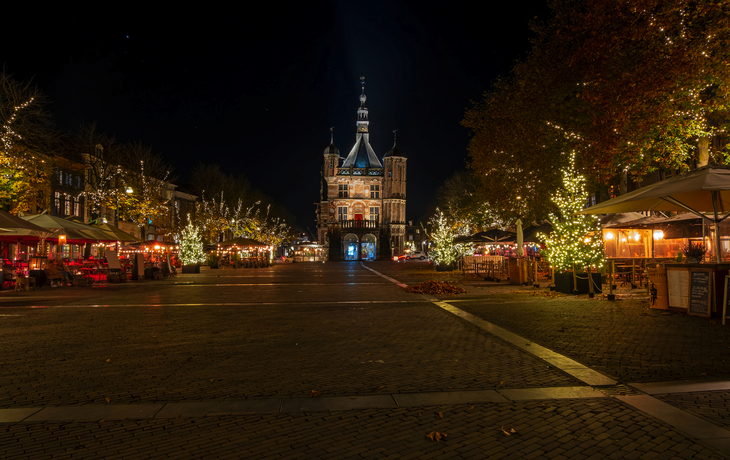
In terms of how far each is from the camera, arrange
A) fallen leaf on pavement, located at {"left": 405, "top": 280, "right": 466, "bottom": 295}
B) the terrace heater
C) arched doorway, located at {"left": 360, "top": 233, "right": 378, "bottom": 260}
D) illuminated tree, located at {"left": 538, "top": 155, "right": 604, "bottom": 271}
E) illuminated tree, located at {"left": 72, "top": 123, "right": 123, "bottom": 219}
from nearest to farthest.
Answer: illuminated tree, located at {"left": 538, "top": 155, "right": 604, "bottom": 271}
fallen leaf on pavement, located at {"left": 405, "top": 280, "right": 466, "bottom": 295}
the terrace heater
illuminated tree, located at {"left": 72, "top": 123, "right": 123, "bottom": 219}
arched doorway, located at {"left": 360, "top": 233, "right": 378, "bottom": 260}

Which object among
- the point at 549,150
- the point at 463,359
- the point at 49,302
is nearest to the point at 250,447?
the point at 463,359

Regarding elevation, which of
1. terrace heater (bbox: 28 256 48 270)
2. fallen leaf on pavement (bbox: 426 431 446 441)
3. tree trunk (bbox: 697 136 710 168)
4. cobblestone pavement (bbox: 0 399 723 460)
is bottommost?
cobblestone pavement (bbox: 0 399 723 460)

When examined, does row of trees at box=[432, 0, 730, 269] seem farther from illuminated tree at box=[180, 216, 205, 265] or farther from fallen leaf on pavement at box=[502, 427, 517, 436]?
illuminated tree at box=[180, 216, 205, 265]

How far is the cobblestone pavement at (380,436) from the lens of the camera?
3.54m

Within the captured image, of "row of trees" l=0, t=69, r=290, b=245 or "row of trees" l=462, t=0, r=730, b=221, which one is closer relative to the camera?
"row of trees" l=462, t=0, r=730, b=221

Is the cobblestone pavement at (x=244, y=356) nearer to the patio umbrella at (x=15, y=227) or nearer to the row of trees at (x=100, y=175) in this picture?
the patio umbrella at (x=15, y=227)

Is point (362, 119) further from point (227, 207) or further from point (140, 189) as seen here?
point (140, 189)

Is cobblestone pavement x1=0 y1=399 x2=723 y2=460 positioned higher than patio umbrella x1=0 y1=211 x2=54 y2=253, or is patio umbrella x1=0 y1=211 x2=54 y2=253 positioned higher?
patio umbrella x1=0 y1=211 x2=54 y2=253

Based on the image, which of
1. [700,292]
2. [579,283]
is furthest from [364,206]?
[700,292]

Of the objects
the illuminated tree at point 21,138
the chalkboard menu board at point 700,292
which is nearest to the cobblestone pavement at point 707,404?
the chalkboard menu board at point 700,292

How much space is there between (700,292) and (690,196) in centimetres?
254

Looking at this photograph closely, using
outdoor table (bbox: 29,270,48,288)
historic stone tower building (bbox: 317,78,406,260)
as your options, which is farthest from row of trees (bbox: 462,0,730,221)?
historic stone tower building (bbox: 317,78,406,260)

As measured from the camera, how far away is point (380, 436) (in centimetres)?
387

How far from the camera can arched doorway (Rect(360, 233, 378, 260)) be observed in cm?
8494
